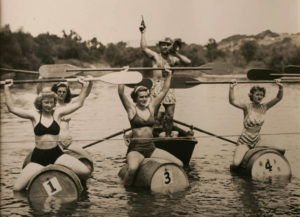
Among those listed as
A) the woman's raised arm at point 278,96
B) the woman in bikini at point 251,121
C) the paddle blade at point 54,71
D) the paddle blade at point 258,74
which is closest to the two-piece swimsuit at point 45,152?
the paddle blade at point 54,71

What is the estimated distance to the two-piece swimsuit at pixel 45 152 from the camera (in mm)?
7555

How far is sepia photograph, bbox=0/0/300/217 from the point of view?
24.3ft

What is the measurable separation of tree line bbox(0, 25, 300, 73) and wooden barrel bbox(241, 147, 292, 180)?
7.51 feet

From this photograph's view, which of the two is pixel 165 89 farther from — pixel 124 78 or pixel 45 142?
pixel 45 142

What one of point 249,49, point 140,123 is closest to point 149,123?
point 140,123

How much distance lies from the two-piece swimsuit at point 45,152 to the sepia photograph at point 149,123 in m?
0.01

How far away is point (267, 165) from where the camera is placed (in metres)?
8.70

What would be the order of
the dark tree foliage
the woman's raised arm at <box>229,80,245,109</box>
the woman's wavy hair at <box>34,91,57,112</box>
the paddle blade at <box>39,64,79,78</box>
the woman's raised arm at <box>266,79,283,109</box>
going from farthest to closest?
the dark tree foliage → the woman's raised arm at <box>266,79,283,109</box> → the woman's raised arm at <box>229,80,245,109</box> → the paddle blade at <box>39,64,79,78</box> → the woman's wavy hair at <box>34,91,57,112</box>

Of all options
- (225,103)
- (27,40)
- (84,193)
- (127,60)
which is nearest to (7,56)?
(27,40)

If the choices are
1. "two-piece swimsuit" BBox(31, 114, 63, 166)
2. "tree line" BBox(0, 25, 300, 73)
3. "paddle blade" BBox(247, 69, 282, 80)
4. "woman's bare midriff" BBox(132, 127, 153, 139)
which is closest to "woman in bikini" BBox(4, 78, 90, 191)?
"two-piece swimsuit" BBox(31, 114, 63, 166)

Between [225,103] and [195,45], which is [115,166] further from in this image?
[225,103]

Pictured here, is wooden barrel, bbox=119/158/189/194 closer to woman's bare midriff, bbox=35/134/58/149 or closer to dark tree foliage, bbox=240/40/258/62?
woman's bare midriff, bbox=35/134/58/149

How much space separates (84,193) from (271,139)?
3.88 m

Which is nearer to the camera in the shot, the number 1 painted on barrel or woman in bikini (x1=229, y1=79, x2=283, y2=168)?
the number 1 painted on barrel
